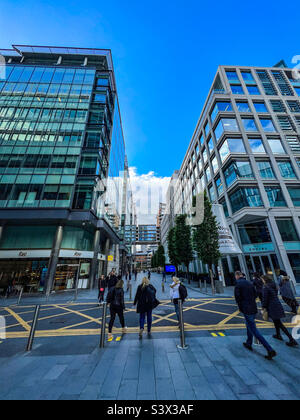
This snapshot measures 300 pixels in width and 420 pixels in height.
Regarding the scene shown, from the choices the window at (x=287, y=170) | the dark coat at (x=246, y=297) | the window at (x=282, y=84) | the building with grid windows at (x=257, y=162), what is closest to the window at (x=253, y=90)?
the building with grid windows at (x=257, y=162)

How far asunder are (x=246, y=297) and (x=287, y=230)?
62.4 feet

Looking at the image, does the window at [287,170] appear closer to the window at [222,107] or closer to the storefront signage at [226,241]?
the window at [222,107]

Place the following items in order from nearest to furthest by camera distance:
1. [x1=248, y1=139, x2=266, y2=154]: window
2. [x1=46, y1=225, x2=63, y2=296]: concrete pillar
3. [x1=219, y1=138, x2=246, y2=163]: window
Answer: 1. [x1=46, y1=225, x2=63, y2=296]: concrete pillar
2. [x1=219, y1=138, x2=246, y2=163]: window
3. [x1=248, y1=139, x2=266, y2=154]: window

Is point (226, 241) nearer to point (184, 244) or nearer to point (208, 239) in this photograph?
point (208, 239)

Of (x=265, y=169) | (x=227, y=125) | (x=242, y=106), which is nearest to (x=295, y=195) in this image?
(x=265, y=169)

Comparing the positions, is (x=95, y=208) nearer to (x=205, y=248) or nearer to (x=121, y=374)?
Result: (x=205, y=248)

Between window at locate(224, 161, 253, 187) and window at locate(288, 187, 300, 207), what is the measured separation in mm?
5210

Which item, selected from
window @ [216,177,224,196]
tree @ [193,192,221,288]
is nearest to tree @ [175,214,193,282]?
tree @ [193,192,221,288]

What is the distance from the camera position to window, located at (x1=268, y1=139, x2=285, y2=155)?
822 inches

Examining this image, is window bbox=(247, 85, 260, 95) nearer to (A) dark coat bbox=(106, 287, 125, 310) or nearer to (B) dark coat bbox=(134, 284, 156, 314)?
(B) dark coat bbox=(134, 284, 156, 314)

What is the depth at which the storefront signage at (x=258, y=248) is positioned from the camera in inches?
690

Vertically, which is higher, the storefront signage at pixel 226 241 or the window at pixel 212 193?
the window at pixel 212 193

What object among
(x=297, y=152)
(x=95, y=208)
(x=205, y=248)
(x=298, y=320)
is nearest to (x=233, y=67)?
(x=297, y=152)
